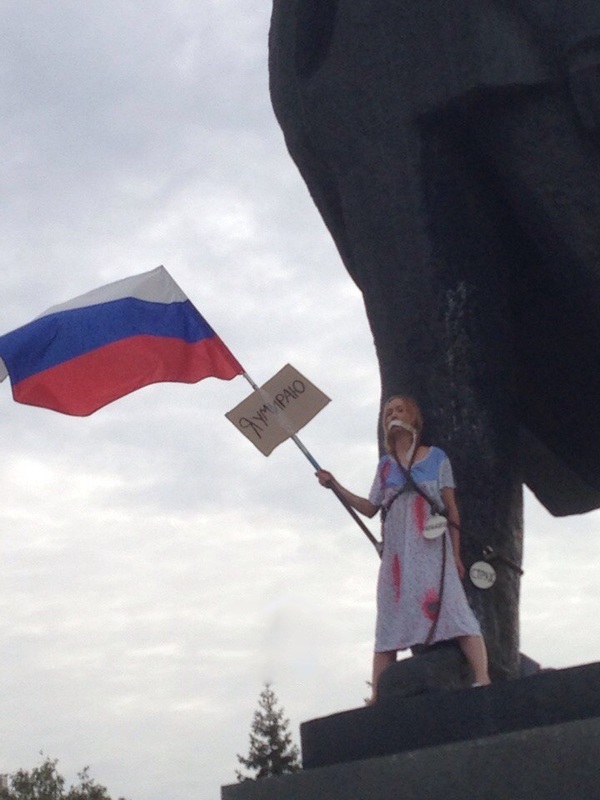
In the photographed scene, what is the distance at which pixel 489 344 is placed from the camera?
15.8ft

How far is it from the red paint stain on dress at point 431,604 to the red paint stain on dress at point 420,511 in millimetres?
249

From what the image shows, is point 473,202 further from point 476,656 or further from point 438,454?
point 476,656

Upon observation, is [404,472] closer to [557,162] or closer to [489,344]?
[489,344]

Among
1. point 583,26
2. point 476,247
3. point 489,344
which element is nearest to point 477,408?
point 489,344

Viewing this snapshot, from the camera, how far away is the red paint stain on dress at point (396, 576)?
4707 mm

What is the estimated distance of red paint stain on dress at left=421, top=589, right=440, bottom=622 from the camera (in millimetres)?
4523

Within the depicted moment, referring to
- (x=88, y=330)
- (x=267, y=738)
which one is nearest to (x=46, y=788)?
(x=267, y=738)

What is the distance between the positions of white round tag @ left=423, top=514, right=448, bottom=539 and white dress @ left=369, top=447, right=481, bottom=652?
0.06 ft

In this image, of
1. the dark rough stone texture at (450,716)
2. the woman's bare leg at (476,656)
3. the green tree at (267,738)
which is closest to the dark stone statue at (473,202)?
the woman's bare leg at (476,656)

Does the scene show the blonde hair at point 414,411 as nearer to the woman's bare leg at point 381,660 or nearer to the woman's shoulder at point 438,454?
the woman's shoulder at point 438,454

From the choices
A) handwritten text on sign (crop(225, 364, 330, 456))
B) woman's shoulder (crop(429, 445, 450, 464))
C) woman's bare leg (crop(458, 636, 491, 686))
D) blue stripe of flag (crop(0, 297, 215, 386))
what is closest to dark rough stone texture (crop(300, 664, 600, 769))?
woman's bare leg (crop(458, 636, 491, 686))

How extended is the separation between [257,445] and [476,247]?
1308 millimetres

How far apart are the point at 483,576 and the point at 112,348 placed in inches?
111

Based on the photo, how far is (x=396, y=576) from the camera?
15.6ft
